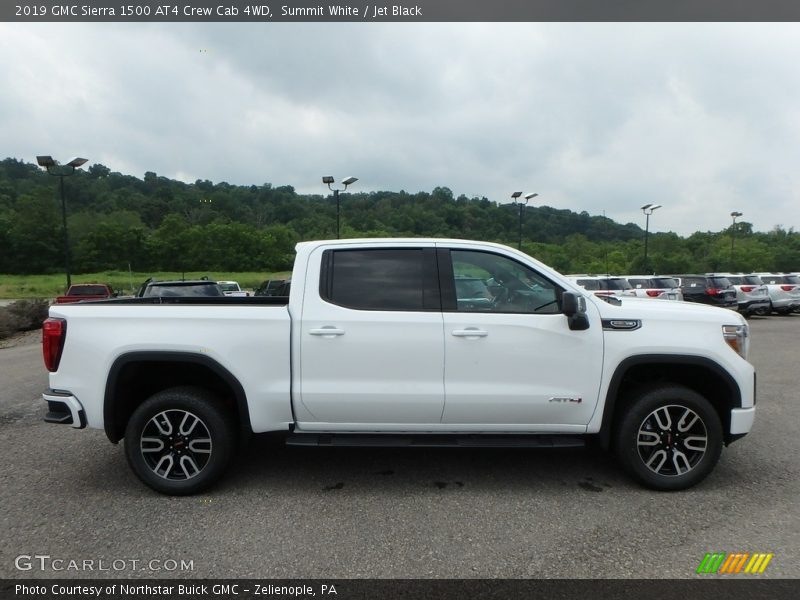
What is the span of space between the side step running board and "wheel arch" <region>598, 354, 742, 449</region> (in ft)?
1.18

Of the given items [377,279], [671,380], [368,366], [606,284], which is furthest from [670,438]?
[606,284]

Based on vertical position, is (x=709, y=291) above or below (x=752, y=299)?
above

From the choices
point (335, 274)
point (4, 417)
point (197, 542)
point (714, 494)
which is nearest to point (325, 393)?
point (335, 274)

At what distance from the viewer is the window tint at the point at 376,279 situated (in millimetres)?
4133

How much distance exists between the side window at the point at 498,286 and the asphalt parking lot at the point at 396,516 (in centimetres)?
142

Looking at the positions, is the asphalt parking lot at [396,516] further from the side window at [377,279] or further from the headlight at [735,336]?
the side window at [377,279]

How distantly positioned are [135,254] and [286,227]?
3726 cm

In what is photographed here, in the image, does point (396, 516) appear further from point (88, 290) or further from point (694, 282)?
point (694, 282)

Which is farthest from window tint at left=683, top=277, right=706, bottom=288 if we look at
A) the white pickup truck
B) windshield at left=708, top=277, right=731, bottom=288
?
the white pickup truck

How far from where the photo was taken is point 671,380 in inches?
171

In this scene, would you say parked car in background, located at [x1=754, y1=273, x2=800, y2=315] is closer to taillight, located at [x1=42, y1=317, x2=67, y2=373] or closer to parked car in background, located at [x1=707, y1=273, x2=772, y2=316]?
parked car in background, located at [x1=707, y1=273, x2=772, y2=316]

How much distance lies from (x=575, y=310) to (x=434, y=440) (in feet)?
4.64

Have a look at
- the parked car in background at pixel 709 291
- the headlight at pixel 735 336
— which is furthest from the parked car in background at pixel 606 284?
the headlight at pixel 735 336

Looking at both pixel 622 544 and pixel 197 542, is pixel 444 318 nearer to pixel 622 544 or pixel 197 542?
pixel 622 544
